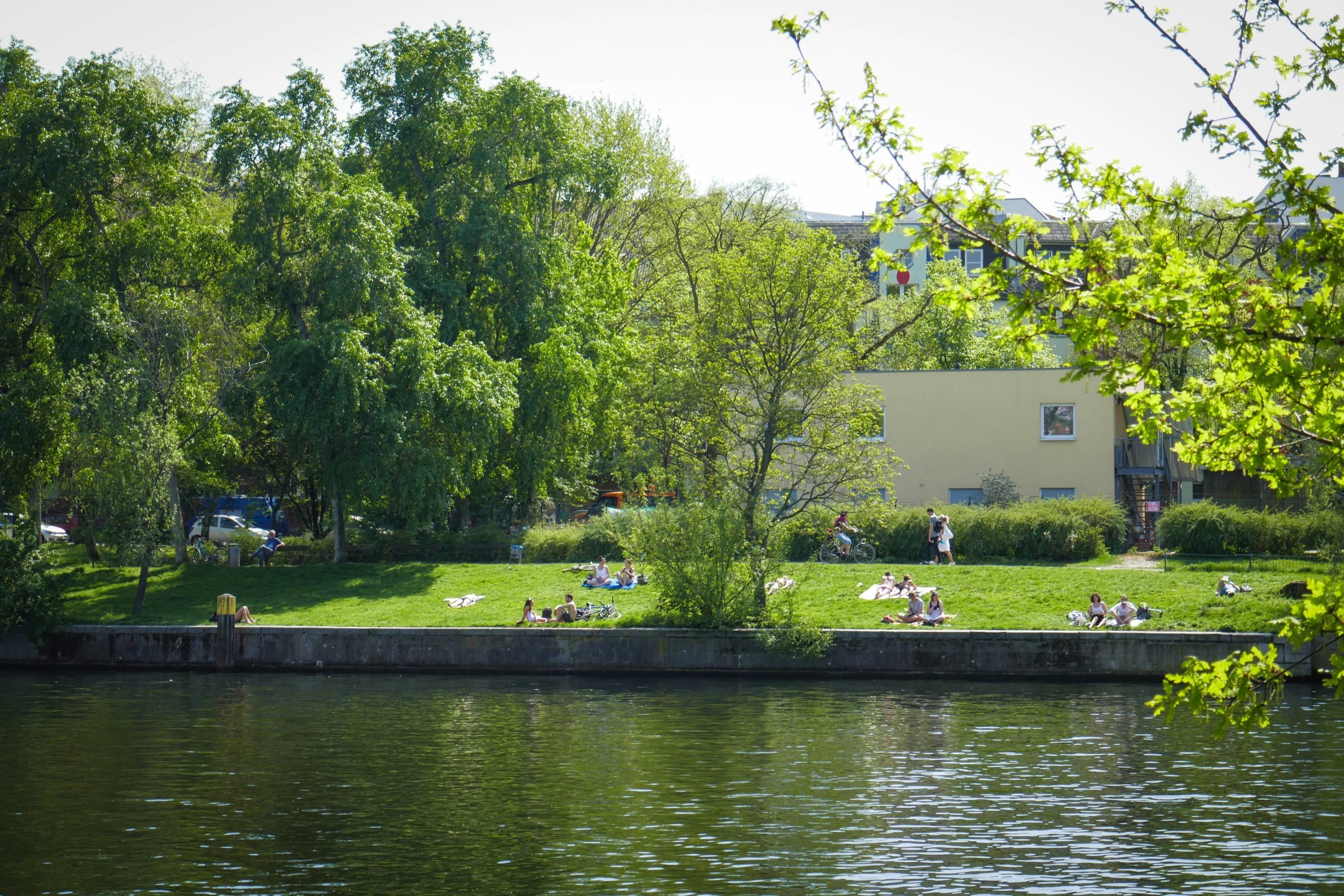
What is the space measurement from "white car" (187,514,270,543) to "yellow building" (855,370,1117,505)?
2344 cm

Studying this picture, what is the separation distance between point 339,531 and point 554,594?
9209 mm

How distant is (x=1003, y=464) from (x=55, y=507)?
44.3 metres

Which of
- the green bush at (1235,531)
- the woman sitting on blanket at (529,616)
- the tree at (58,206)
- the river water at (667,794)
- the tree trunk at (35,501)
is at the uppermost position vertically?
the tree at (58,206)

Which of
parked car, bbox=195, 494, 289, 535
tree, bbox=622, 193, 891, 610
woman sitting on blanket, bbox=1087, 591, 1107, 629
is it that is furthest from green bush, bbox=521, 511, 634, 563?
woman sitting on blanket, bbox=1087, 591, 1107, 629

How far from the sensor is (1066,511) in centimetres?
4044

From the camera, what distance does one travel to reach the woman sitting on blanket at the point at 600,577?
36.6m

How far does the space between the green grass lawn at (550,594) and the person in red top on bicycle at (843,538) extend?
1.26 m

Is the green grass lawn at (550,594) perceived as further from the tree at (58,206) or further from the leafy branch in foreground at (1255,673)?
the leafy branch in foreground at (1255,673)

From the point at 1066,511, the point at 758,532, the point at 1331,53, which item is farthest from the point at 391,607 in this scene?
the point at 1331,53

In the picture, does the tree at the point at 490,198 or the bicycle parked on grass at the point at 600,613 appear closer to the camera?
the bicycle parked on grass at the point at 600,613

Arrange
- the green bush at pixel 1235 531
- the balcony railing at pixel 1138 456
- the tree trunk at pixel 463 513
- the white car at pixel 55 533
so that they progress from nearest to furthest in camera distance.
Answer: the green bush at pixel 1235 531, the tree trunk at pixel 463 513, the balcony railing at pixel 1138 456, the white car at pixel 55 533

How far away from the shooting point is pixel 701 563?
3159 cm

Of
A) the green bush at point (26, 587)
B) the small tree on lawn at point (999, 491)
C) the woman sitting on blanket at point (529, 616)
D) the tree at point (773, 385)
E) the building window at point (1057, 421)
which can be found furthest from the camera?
the building window at point (1057, 421)

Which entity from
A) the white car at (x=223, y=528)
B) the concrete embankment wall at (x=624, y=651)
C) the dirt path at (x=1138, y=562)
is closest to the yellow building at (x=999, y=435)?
the dirt path at (x=1138, y=562)
